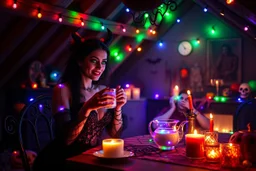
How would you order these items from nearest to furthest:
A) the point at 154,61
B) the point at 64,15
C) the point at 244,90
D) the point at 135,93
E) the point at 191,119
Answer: the point at 191,119
the point at 64,15
the point at 244,90
the point at 135,93
the point at 154,61

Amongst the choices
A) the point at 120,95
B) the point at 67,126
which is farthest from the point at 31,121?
the point at 120,95

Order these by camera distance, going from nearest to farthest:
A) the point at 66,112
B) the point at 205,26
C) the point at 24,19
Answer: the point at 66,112
the point at 24,19
the point at 205,26

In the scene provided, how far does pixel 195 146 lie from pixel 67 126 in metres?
0.72

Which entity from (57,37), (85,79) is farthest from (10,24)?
(85,79)

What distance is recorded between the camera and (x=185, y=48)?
5543 mm

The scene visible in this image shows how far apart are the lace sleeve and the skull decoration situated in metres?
3.28

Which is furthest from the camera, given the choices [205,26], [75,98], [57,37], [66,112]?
[205,26]

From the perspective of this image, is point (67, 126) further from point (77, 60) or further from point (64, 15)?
point (64, 15)

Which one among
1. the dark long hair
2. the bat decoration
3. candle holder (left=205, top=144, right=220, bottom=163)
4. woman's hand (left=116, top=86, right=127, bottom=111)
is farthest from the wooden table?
the bat decoration

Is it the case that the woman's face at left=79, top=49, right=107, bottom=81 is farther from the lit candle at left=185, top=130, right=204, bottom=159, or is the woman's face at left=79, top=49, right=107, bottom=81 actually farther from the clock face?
the clock face

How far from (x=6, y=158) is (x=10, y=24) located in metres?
1.41

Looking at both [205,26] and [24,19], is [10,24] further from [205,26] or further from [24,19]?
[205,26]

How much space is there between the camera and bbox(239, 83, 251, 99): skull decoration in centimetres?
474

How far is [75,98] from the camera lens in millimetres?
2178
